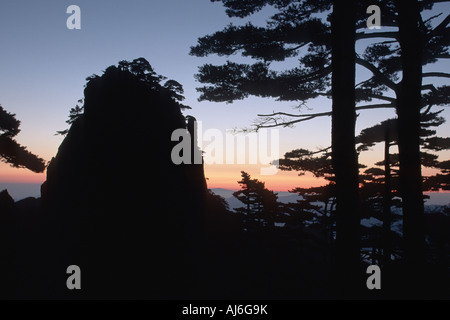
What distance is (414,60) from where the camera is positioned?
692cm

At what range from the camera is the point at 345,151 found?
569cm

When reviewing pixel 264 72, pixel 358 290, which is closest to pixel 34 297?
pixel 358 290

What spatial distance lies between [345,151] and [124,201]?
664 cm

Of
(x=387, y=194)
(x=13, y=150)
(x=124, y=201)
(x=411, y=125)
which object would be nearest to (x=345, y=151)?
(x=411, y=125)

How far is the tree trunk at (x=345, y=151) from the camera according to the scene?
559cm

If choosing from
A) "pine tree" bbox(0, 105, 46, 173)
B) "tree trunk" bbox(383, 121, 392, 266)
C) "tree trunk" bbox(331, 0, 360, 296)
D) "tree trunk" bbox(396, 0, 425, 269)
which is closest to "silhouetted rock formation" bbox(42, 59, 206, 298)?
"pine tree" bbox(0, 105, 46, 173)

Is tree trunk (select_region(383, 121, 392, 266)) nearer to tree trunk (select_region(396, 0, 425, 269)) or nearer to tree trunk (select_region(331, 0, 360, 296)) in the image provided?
tree trunk (select_region(396, 0, 425, 269))

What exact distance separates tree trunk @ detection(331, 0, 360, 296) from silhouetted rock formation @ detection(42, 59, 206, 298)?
214 inches

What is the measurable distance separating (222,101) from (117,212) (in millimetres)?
4979

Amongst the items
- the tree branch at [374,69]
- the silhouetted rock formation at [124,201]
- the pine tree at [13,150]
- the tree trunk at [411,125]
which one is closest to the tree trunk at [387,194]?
the tree branch at [374,69]

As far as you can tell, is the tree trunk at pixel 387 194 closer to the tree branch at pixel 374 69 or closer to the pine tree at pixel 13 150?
the tree branch at pixel 374 69

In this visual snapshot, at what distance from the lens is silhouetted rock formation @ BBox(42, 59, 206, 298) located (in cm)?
836

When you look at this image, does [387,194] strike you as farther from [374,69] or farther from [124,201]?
[124,201]
